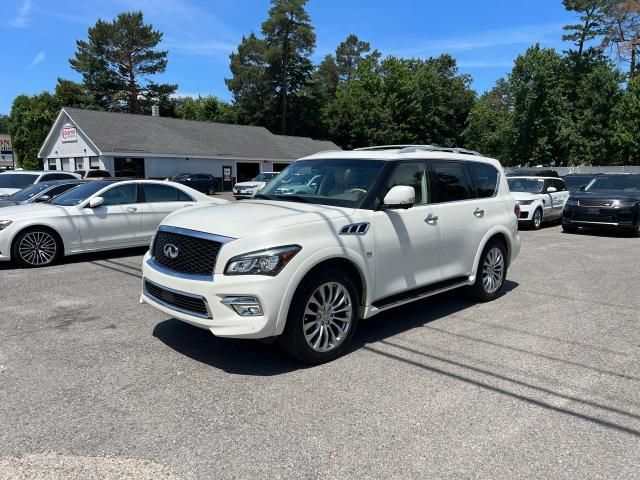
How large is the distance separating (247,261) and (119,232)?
21.5 feet

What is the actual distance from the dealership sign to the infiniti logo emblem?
123ft

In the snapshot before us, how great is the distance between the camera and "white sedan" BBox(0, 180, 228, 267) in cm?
881

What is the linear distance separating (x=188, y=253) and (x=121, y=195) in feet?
20.5

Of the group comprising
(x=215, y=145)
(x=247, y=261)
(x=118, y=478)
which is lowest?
(x=118, y=478)

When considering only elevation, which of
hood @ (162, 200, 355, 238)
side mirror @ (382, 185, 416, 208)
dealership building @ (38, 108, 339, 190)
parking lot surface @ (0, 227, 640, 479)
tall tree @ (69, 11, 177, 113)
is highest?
tall tree @ (69, 11, 177, 113)

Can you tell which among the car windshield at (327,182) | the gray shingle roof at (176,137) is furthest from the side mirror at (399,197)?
the gray shingle roof at (176,137)

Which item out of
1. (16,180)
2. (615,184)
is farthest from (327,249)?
(16,180)

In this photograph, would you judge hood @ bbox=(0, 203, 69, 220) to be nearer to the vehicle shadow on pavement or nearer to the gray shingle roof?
the vehicle shadow on pavement

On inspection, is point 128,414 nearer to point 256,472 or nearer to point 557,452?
point 256,472

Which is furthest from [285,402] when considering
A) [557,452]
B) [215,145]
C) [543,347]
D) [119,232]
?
[215,145]

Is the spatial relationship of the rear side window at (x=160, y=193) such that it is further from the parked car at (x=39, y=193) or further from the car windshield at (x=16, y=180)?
the car windshield at (x=16, y=180)

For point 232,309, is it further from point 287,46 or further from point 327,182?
point 287,46

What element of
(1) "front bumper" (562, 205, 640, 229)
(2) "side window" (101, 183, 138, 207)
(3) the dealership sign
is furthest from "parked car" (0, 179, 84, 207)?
(3) the dealership sign

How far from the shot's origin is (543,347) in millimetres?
4988
